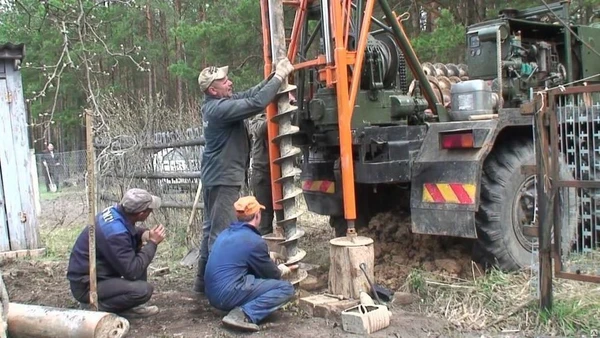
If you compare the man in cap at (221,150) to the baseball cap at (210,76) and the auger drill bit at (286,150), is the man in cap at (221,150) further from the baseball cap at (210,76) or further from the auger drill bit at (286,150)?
the auger drill bit at (286,150)

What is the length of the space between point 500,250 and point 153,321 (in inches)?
116

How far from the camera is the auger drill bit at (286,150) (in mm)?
5520

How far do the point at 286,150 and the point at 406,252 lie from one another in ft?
5.25

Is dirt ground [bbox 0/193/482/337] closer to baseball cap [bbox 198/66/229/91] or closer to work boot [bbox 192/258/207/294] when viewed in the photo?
work boot [bbox 192/258/207/294]

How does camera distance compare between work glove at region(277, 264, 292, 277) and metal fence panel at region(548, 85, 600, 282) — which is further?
work glove at region(277, 264, 292, 277)

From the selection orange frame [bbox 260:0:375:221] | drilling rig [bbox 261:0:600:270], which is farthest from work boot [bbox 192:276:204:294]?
orange frame [bbox 260:0:375:221]

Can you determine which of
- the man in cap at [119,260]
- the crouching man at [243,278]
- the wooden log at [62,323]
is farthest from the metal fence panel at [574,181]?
the wooden log at [62,323]

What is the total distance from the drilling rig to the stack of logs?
4cm

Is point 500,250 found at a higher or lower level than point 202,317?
higher

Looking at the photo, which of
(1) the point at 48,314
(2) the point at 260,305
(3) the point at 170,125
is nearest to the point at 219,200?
(2) the point at 260,305

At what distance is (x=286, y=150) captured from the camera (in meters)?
5.58

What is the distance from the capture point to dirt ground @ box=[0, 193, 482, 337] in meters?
4.66

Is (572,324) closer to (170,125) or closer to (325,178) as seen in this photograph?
(325,178)

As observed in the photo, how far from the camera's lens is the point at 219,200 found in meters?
5.52
